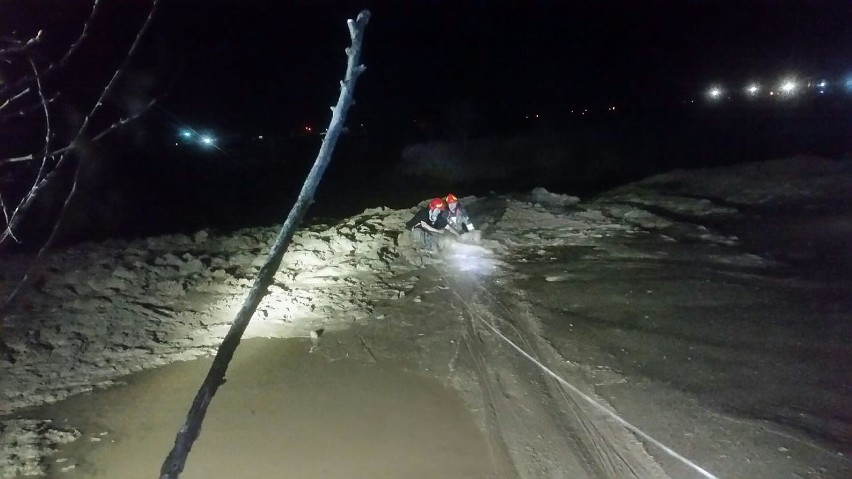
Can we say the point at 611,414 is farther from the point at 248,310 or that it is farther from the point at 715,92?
the point at 715,92

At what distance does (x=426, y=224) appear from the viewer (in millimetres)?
13805

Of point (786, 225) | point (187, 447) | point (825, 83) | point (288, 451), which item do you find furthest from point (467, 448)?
point (825, 83)

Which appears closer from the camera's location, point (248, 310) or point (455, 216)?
point (248, 310)

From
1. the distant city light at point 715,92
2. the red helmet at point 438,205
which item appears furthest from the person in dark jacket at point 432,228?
the distant city light at point 715,92

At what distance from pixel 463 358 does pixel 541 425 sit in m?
2.02

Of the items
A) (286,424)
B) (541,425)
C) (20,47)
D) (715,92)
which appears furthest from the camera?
(715,92)

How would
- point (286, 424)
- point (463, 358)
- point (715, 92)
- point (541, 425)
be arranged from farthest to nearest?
point (715, 92)
point (463, 358)
point (286, 424)
point (541, 425)

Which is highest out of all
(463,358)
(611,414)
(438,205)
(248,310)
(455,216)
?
(438,205)

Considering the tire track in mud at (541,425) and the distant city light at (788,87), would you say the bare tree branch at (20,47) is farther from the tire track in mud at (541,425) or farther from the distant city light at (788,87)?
the distant city light at (788,87)

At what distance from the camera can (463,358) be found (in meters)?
8.16

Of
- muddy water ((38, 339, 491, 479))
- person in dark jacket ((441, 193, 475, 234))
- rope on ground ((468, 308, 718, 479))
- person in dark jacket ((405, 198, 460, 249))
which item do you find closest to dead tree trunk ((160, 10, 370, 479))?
muddy water ((38, 339, 491, 479))

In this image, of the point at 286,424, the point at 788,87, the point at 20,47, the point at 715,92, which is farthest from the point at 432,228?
the point at 715,92

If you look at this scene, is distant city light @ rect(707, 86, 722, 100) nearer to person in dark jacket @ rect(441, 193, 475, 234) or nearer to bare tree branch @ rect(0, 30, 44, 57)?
person in dark jacket @ rect(441, 193, 475, 234)

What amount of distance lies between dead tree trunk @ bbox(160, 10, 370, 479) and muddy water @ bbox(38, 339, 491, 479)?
202mm
